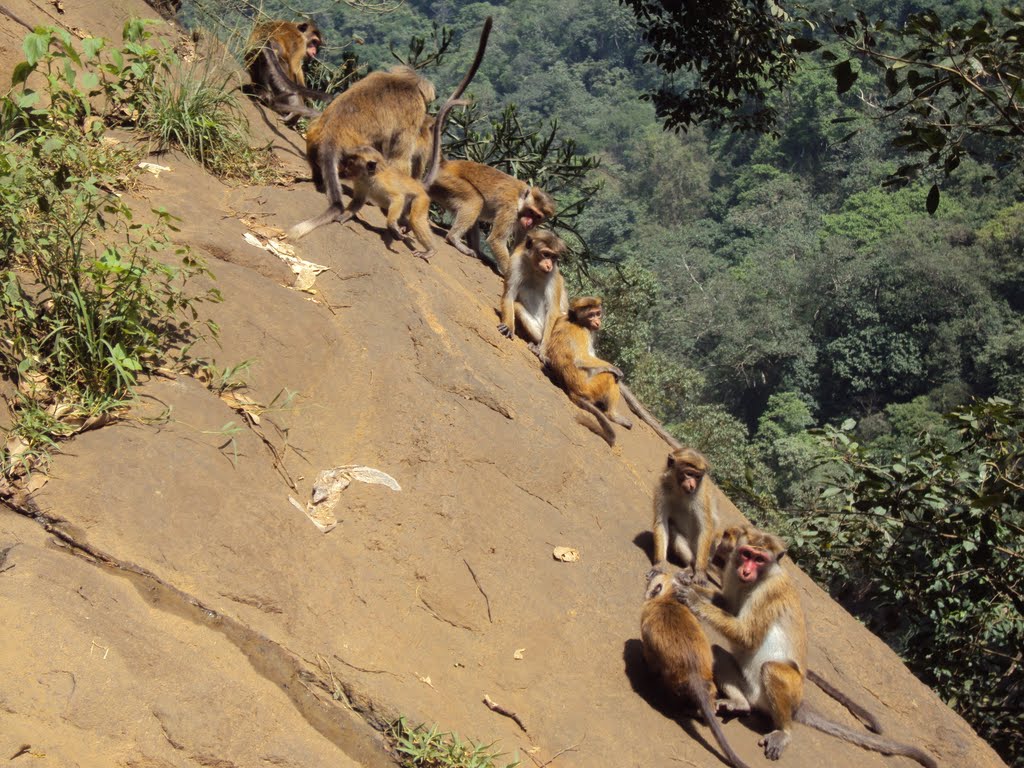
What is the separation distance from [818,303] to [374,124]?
47.8 m

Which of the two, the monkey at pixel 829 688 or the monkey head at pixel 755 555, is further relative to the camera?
the monkey at pixel 829 688

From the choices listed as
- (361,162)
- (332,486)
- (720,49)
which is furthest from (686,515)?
(720,49)

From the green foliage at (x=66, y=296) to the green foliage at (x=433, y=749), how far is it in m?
1.97

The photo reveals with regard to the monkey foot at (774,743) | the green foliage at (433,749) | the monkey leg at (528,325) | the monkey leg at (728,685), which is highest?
the green foliage at (433,749)

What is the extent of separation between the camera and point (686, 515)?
6.88 metres

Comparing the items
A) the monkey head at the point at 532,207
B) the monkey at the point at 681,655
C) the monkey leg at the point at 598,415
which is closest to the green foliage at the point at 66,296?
the monkey at the point at 681,655

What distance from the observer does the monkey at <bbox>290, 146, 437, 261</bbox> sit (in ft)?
25.6

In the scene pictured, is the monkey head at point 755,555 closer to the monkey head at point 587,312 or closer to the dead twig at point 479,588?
the dead twig at point 479,588

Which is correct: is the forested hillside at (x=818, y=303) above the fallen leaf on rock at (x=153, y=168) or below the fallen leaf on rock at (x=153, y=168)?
below

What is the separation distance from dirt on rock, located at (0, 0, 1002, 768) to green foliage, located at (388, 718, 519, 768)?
87 mm

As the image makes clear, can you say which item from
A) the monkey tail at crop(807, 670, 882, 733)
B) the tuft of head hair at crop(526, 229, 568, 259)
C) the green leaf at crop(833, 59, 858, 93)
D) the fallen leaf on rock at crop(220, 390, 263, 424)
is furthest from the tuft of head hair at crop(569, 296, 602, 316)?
the fallen leaf on rock at crop(220, 390, 263, 424)

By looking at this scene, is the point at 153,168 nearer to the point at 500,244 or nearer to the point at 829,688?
the point at 500,244

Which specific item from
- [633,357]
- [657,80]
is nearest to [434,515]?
[633,357]

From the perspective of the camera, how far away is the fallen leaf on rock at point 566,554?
238 inches
